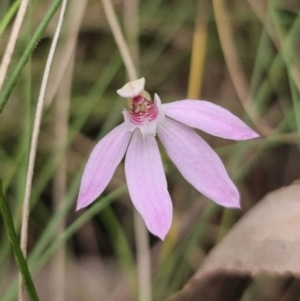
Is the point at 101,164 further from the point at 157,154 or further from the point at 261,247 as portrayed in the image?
the point at 261,247

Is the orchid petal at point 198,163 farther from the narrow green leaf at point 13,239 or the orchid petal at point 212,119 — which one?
the narrow green leaf at point 13,239

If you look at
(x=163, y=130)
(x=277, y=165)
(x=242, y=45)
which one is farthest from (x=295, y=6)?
(x=163, y=130)

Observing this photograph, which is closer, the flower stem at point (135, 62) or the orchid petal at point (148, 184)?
the orchid petal at point (148, 184)

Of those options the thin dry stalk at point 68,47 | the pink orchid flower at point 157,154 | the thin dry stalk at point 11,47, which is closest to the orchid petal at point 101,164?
the pink orchid flower at point 157,154

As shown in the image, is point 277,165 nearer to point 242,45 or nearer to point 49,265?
point 242,45

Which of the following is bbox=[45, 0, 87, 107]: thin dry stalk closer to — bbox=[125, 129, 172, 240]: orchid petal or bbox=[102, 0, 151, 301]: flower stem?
bbox=[102, 0, 151, 301]: flower stem

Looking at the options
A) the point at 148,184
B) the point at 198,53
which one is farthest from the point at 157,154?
the point at 198,53
